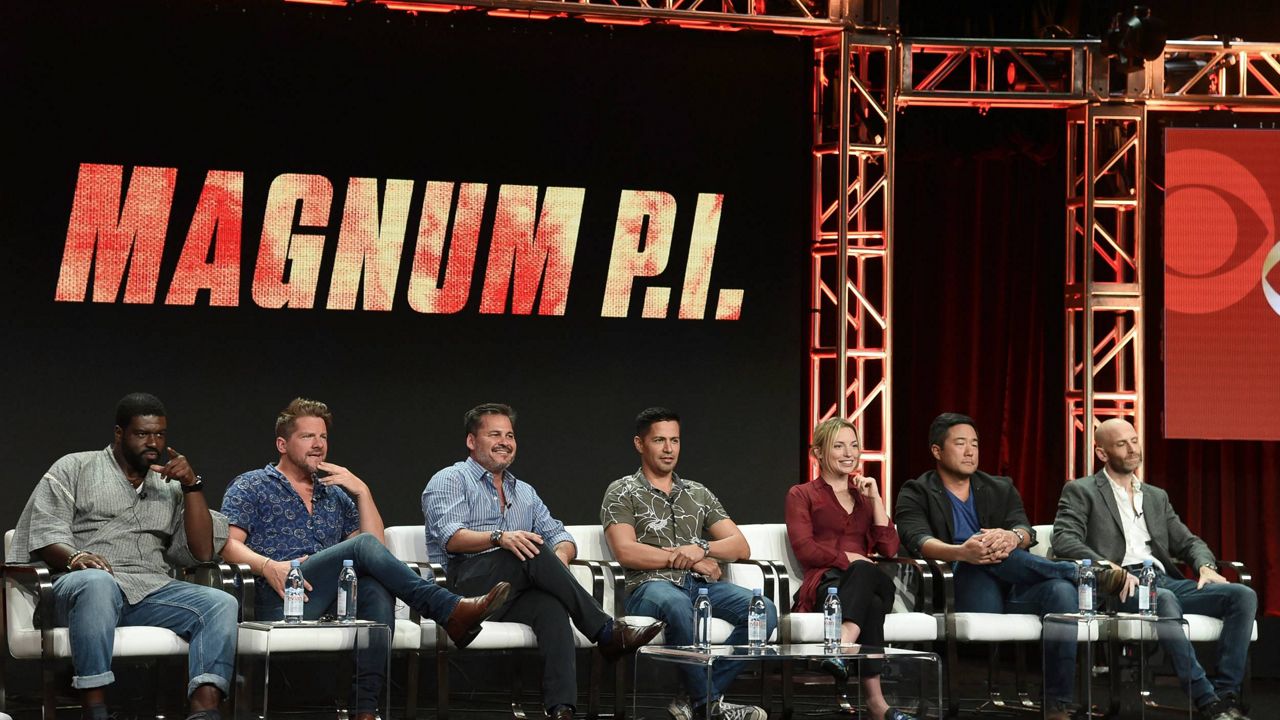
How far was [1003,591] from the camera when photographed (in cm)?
669

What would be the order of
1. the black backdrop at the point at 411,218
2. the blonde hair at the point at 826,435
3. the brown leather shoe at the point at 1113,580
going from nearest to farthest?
1. the brown leather shoe at the point at 1113,580
2. the blonde hair at the point at 826,435
3. the black backdrop at the point at 411,218

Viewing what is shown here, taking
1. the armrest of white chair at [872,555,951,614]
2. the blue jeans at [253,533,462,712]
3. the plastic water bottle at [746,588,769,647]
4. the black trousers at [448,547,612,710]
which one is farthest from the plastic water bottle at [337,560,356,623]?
the armrest of white chair at [872,555,951,614]

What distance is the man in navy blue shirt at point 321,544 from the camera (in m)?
5.61

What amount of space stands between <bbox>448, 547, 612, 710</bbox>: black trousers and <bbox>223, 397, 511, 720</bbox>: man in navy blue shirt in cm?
24

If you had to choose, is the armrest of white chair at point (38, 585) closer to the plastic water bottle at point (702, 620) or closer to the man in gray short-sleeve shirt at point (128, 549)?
the man in gray short-sleeve shirt at point (128, 549)

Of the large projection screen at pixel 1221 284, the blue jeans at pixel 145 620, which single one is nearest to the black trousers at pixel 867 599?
the blue jeans at pixel 145 620

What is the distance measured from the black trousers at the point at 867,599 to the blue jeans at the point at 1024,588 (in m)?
0.59

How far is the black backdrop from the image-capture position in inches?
274

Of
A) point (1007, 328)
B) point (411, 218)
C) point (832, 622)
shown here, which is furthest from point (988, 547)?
point (411, 218)

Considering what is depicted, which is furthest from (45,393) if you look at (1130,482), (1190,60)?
(1190,60)

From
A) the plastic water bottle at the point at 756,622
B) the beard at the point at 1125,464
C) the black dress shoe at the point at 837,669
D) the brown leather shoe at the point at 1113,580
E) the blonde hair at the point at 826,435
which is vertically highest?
the blonde hair at the point at 826,435

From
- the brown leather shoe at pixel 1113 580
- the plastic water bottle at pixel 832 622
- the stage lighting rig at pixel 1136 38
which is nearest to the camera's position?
the plastic water bottle at pixel 832 622

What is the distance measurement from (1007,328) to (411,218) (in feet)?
11.4

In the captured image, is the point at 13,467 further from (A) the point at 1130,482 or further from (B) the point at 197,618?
(A) the point at 1130,482
